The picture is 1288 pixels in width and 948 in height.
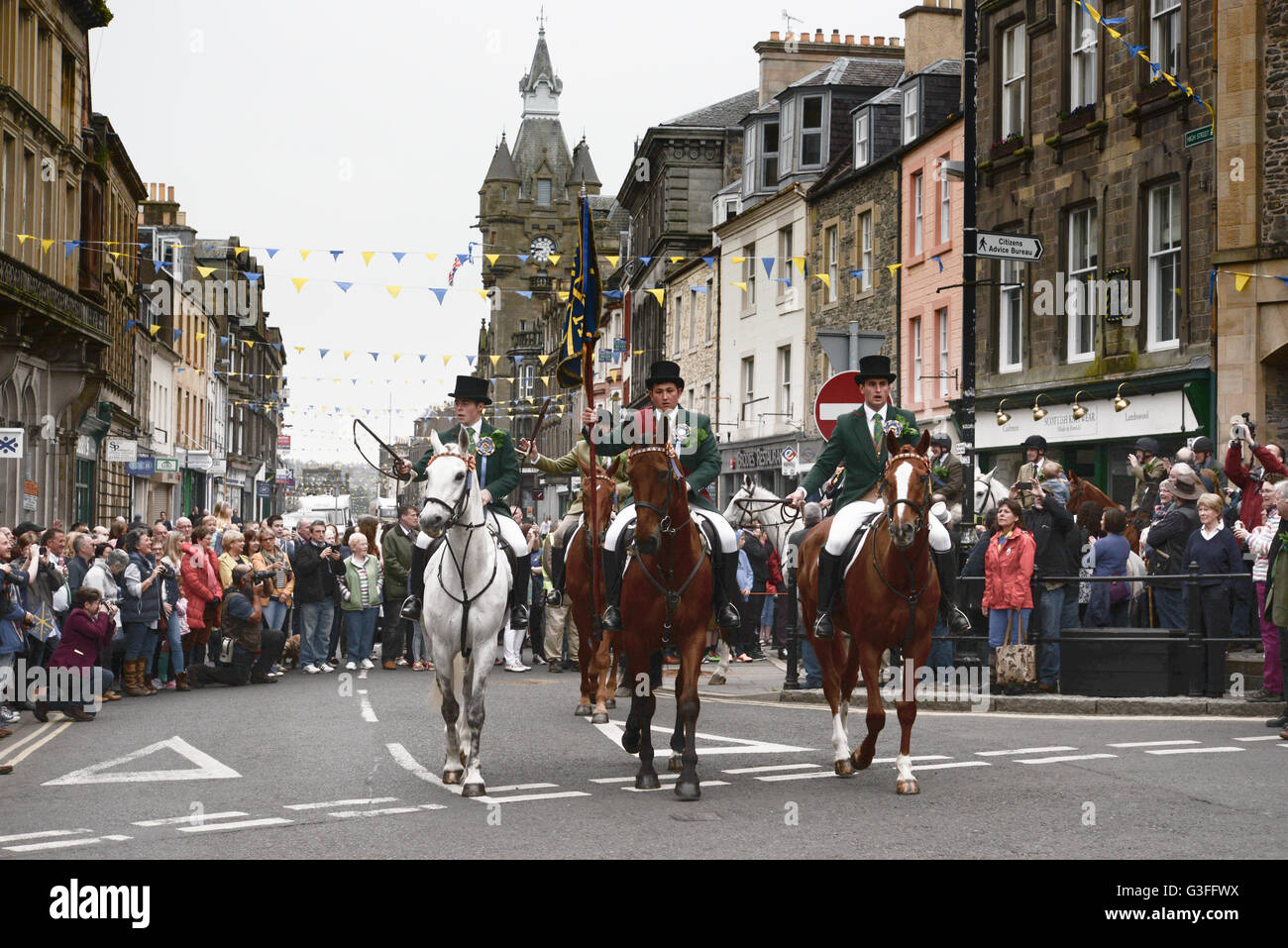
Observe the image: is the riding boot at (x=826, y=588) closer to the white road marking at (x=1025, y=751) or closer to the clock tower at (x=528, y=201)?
the white road marking at (x=1025, y=751)

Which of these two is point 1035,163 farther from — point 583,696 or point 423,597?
point 423,597

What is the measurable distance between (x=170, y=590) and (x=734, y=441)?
29.9 meters

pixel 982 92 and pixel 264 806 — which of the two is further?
pixel 982 92

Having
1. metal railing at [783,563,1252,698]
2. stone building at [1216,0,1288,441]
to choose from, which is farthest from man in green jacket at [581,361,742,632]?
stone building at [1216,0,1288,441]

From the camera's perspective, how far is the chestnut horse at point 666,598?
383 inches

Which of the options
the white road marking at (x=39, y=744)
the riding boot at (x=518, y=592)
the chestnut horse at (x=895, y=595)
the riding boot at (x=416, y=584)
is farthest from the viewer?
the white road marking at (x=39, y=744)

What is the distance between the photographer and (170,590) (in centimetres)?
1861

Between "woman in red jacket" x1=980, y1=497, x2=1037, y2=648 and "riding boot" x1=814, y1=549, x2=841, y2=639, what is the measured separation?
211 inches

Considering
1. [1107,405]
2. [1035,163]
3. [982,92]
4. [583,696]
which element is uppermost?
[982,92]

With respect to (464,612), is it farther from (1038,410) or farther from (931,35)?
(931,35)

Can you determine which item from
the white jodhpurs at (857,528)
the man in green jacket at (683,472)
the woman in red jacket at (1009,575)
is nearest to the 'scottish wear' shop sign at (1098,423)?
the woman in red jacket at (1009,575)

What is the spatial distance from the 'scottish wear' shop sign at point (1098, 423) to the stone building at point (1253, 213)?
1305mm

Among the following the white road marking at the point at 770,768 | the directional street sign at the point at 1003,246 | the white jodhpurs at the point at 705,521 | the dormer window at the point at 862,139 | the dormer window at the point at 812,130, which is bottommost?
the white road marking at the point at 770,768
